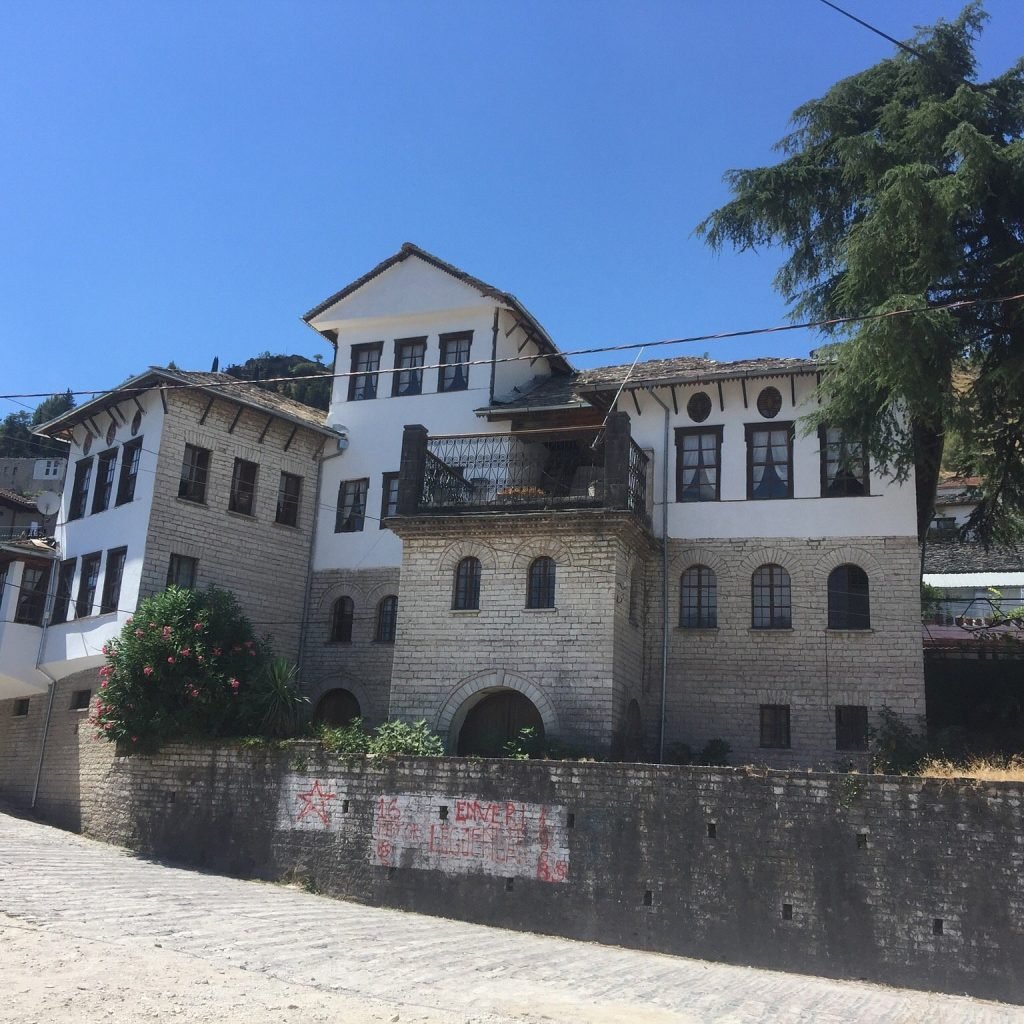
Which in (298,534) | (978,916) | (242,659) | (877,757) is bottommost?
(978,916)

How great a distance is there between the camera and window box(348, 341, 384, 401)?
27.0 metres

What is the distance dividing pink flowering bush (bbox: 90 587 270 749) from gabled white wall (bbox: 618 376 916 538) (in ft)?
31.5

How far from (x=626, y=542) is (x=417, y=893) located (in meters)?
7.90

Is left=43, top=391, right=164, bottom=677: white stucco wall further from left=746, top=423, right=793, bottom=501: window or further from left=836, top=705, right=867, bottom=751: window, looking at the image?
left=836, top=705, right=867, bottom=751: window

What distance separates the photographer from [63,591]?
2552 cm

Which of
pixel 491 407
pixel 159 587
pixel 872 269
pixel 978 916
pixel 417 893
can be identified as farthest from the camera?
pixel 491 407

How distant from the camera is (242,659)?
21500 mm

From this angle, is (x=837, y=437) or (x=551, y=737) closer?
(x=551, y=737)

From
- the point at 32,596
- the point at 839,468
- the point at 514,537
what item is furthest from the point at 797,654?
the point at 32,596

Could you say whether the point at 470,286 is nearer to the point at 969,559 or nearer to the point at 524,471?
the point at 524,471

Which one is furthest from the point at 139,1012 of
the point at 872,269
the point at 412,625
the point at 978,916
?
the point at 872,269

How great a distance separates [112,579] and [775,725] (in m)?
15.2

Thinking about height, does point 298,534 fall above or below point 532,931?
above

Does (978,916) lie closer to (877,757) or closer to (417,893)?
(877,757)
